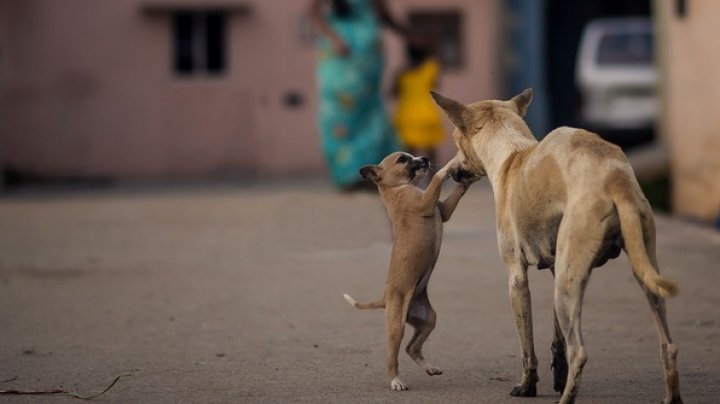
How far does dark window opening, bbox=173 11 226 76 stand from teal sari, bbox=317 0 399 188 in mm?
6157

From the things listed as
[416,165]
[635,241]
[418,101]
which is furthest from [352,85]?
[635,241]

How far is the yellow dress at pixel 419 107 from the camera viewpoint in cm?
1717

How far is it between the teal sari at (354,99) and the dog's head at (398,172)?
9.28 m

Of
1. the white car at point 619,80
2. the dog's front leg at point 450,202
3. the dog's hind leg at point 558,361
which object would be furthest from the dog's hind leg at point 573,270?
the white car at point 619,80

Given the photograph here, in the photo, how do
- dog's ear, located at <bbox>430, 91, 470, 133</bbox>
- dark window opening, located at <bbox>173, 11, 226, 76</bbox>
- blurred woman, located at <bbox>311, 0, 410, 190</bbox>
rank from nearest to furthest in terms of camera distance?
dog's ear, located at <bbox>430, 91, 470, 133</bbox> → blurred woman, located at <bbox>311, 0, 410, 190</bbox> → dark window opening, located at <bbox>173, 11, 226, 76</bbox>

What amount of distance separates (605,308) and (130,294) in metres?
3.12

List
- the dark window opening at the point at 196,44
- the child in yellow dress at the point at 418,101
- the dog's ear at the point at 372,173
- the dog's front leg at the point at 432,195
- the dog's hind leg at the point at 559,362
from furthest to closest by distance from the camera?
1. the dark window opening at the point at 196,44
2. the child in yellow dress at the point at 418,101
3. the dog's ear at the point at 372,173
4. the dog's front leg at the point at 432,195
5. the dog's hind leg at the point at 559,362

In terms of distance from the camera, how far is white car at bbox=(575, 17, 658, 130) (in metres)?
27.1

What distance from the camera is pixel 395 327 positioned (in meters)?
7.18

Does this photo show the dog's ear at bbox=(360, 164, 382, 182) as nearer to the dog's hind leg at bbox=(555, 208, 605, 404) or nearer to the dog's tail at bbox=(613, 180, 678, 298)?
the dog's hind leg at bbox=(555, 208, 605, 404)

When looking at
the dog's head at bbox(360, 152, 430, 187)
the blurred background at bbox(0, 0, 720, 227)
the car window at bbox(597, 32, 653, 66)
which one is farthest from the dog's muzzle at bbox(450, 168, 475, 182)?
the car window at bbox(597, 32, 653, 66)

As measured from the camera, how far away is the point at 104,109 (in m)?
22.9

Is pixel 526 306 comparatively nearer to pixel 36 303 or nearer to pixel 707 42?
pixel 36 303

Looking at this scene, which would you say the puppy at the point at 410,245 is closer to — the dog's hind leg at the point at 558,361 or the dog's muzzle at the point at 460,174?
the dog's muzzle at the point at 460,174
